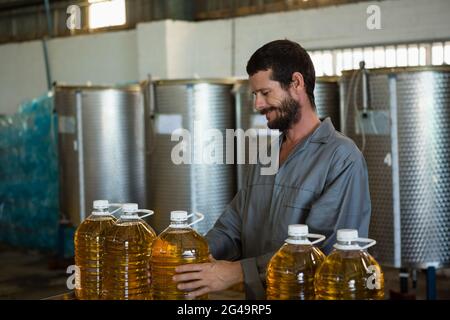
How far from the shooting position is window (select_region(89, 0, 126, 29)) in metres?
10.0

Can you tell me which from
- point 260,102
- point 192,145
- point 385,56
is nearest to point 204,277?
point 260,102

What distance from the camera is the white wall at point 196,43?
276 inches

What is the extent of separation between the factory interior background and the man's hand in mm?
3049

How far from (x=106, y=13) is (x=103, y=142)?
3.94m

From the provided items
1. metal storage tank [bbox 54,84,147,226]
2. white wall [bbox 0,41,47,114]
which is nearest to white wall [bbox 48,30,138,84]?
white wall [bbox 0,41,47,114]

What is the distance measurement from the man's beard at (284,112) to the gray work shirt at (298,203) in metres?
0.10

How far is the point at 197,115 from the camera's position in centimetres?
582

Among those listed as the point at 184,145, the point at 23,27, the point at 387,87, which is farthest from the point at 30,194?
the point at 387,87

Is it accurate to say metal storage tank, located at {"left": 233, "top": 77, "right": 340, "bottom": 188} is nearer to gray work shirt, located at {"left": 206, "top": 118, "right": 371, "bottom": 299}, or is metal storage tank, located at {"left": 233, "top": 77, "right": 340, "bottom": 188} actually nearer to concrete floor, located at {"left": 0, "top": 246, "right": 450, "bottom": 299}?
concrete floor, located at {"left": 0, "top": 246, "right": 450, "bottom": 299}

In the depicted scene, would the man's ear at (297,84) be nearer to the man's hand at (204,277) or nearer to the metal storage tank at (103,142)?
the man's hand at (204,277)
